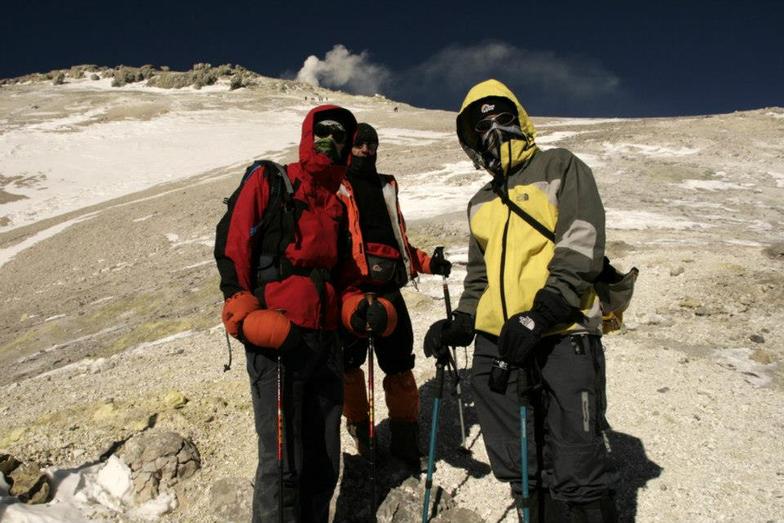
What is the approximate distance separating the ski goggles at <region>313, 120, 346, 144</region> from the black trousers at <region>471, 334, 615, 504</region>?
164 centimetres

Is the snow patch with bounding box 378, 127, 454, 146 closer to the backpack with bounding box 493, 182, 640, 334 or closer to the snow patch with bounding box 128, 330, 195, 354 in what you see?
the snow patch with bounding box 128, 330, 195, 354

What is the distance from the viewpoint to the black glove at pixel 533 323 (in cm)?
258

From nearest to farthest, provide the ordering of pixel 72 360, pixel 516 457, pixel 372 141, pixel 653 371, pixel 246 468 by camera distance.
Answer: pixel 516 457, pixel 372 141, pixel 246 468, pixel 653 371, pixel 72 360

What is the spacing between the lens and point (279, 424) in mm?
3082

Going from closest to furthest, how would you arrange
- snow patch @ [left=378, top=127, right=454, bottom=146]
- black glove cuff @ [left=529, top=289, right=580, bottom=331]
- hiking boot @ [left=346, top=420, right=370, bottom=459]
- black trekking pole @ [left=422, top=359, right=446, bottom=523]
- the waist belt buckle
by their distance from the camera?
black glove cuff @ [left=529, top=289, right=580, bottom=331]
the waist belt buckle
black trekking pole @ [left=422, top=359, right=446, bottom=523]
hiking boot @ [left=346, top=420, right=370, bottom=459]
snow patch @ [left=378, top=127, right=454, bottom=146]

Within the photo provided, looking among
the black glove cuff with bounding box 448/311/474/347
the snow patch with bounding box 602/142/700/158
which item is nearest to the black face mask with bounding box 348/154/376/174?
the black glove cuff with bounding box 448/311/474/347

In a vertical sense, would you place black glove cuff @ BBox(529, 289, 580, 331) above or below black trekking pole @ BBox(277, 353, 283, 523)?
above

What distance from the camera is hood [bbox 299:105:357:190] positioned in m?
3.26

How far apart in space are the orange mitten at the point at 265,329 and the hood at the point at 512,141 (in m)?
1.55

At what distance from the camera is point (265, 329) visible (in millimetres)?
2873

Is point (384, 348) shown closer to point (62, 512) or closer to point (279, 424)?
point (279, 424)

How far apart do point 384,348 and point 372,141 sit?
5.61 feet

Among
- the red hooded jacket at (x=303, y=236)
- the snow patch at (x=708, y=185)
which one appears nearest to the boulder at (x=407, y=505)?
the red hooded jacket at (x=303, y=236)

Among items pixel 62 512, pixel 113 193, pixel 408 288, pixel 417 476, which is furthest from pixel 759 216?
pixel 113 193
